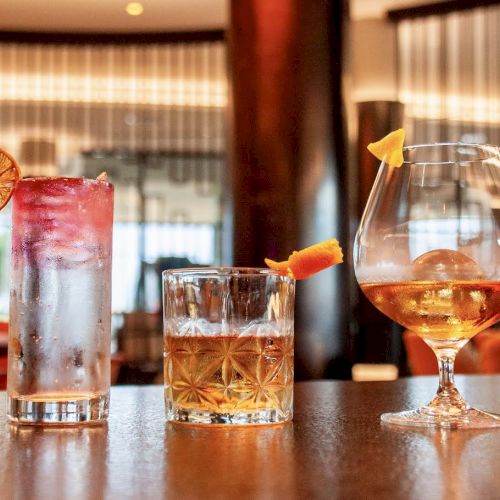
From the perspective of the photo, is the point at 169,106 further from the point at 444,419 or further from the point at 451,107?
the point at 444,419

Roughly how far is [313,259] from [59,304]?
0.22 metres

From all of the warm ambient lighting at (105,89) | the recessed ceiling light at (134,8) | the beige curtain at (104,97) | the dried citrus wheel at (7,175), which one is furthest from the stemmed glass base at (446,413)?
the warm ambient lighting at (105,89)

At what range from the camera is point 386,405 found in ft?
2.84

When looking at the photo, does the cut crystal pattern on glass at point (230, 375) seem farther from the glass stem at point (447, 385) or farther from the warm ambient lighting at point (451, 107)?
the warm ambient lighting at point (451, 107)

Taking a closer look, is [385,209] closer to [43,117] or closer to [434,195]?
[434,195]

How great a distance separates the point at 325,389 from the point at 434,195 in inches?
14.7

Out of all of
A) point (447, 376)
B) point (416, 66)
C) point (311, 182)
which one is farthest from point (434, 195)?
point (416, 66)

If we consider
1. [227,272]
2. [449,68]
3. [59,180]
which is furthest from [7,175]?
[449,68]

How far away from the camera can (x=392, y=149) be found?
787mm

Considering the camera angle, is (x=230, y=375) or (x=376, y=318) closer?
(x=230, y=375)

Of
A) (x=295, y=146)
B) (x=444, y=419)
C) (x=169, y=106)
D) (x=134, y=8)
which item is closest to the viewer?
(x=444, y=419)

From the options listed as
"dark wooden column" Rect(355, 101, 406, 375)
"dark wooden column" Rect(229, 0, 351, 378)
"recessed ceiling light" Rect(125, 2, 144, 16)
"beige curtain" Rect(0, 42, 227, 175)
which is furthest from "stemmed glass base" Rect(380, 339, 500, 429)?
"beige curtain" Rect(0, 42, 227, 175)

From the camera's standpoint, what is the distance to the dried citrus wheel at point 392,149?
782 mm

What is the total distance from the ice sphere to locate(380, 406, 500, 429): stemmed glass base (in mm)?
111
